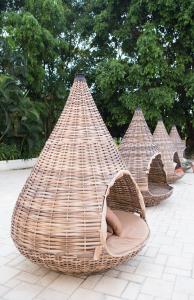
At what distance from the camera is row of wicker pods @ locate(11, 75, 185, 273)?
304 cm

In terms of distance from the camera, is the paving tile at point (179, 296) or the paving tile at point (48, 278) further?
the paving tile at point (48, 278)

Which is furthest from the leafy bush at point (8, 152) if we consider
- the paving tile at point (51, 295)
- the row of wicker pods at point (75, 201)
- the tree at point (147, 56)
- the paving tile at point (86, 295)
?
the paving tile at point (86, 295)

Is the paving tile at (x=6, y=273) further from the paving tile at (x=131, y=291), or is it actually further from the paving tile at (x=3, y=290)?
the paving tile at (x=131, y=291)

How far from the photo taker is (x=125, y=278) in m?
3.40

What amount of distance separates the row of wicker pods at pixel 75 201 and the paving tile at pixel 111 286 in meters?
0.17

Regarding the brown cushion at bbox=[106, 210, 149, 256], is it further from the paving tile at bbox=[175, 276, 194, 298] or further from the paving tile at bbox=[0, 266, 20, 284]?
the paving tile at bbox=[0, 266, 20, 284]

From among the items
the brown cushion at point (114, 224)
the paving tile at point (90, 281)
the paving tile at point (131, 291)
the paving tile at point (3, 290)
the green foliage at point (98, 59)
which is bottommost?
the paving tile at point (131, 291)

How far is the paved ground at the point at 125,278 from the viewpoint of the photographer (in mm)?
3070

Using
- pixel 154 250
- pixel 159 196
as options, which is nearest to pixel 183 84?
pixel 159 196

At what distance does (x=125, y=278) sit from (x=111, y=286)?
233 mm

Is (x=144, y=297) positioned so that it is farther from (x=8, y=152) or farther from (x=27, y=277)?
(x=8, y=152)

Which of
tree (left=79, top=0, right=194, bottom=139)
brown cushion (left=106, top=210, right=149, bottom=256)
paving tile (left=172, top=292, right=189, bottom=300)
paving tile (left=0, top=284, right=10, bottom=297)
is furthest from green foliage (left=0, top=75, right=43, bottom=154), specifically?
paving tile (left=172, top=292, right=189, bottom=300)

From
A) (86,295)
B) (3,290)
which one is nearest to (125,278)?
(86,295)

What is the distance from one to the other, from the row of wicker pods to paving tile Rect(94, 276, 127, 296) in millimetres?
165
